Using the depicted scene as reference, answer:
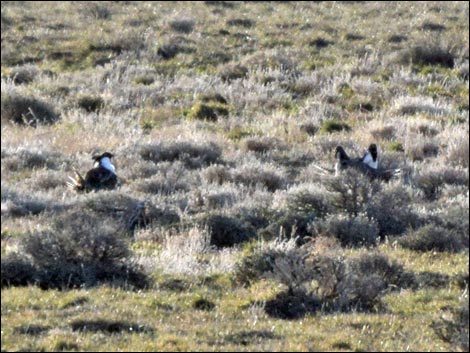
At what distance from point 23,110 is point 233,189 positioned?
6.08 m

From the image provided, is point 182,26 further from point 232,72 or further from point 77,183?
point 77,183

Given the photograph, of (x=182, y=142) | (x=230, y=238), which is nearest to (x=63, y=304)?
(x=230, y=238)

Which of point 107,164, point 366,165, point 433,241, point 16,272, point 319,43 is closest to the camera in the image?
point 16,272

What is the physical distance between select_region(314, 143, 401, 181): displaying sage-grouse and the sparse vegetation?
→ 0.17 metres

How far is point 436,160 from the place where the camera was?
15.1 metres

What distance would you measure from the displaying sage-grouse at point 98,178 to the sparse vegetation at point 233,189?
0.18 metres

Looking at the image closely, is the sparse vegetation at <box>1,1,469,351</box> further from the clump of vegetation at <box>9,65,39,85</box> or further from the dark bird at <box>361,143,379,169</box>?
the dark bird at <box>361,143,379,169</box>

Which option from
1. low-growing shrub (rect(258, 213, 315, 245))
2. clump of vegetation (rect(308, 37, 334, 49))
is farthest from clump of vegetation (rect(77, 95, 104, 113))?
clump of vegetation (rect(308, 37, 334, 49))

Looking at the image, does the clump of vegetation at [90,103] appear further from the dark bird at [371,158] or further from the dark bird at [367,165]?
the dark bird at [371,158]

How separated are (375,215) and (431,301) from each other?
2937 millimetres

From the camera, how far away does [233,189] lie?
1280 cm

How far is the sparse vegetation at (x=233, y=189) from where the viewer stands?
24.8ft

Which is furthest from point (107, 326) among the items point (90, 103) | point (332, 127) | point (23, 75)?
point (23, 75)

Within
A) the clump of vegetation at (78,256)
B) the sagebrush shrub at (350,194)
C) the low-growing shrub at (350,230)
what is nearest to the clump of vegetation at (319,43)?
the sagebrush shrub at (350,194)
